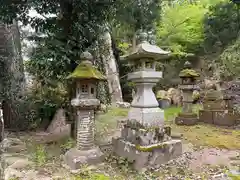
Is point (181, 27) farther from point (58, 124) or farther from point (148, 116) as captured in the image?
point (148, 116)

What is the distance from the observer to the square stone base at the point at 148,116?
387 centimetres

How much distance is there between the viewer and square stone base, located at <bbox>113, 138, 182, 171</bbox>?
11.8 ft

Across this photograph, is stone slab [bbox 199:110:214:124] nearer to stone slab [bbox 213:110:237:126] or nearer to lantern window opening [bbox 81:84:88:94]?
stone slab [bbox 213:110:237:126]

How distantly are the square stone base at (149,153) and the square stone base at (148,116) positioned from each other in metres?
0.40

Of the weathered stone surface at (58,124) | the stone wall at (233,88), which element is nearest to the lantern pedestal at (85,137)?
the weathered stone surface at (58,124)

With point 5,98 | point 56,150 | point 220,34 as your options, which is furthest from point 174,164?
point 220,34

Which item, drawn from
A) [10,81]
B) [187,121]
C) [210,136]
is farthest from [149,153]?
[10,81]

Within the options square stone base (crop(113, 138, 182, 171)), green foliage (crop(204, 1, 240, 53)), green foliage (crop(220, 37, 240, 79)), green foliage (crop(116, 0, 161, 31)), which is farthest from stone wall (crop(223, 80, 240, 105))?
square stone base (crop(113, 138, 182, 171))

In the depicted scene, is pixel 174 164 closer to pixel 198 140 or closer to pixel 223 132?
pixel 198 140

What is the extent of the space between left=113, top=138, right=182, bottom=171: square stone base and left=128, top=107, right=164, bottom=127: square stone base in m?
0.40

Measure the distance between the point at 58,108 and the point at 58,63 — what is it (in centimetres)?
265

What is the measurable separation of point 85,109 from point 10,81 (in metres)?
4.00

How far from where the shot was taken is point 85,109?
3.85 meters

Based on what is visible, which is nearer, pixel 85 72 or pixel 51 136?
pixel 85 72
